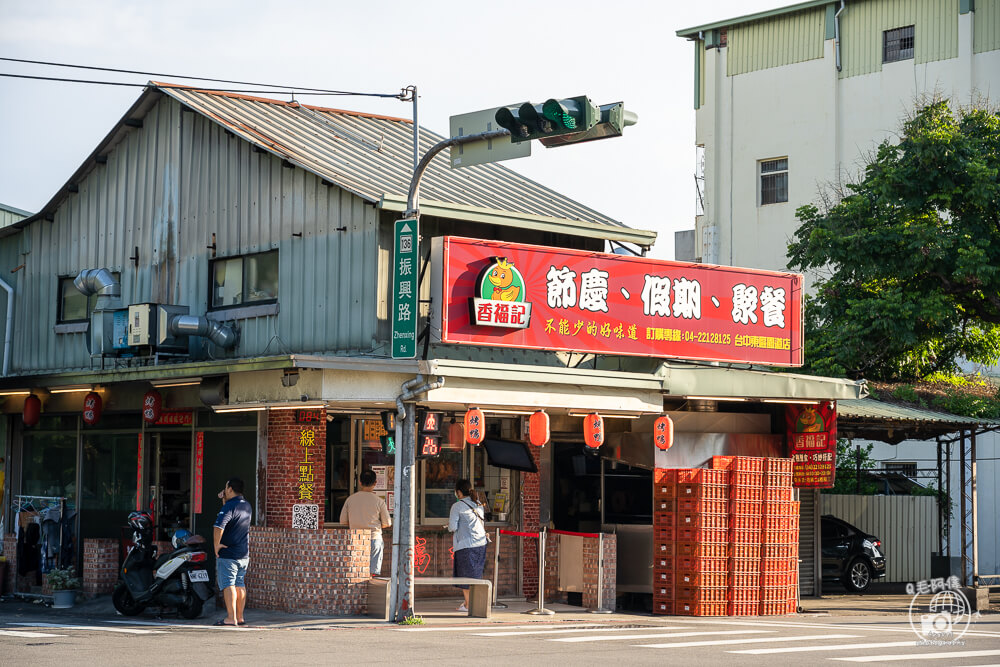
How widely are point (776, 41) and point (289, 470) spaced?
30.7 meters

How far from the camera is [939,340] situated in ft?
105

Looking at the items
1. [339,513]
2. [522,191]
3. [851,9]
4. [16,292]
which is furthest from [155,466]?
[851,9]

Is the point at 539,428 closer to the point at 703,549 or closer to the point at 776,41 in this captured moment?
the point at 703,549

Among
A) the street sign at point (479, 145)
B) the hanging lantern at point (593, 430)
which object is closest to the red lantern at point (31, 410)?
the hanging lantern at point (593, 430)

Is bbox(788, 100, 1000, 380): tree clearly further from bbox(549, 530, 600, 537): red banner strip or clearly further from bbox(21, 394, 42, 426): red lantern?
bbox(21, 394, 42, 426): red lantern

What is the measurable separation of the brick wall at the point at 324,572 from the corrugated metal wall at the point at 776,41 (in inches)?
1216

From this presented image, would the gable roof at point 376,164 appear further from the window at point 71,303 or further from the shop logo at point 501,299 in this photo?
the shop logo at point 501,299

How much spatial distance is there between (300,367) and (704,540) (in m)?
6.86

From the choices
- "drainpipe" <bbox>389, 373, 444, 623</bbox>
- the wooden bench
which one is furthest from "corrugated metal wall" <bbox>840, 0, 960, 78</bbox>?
"drainpipe" <bbox>389, 373, 444, 623</bbox>

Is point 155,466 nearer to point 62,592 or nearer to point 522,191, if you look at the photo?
point 62,592

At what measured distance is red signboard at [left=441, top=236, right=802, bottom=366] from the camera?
59.6 ft

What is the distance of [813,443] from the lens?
22156 mm

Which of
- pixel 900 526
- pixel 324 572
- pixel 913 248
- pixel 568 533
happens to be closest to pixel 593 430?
pixel 568 533

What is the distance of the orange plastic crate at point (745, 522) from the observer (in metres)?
20.3
